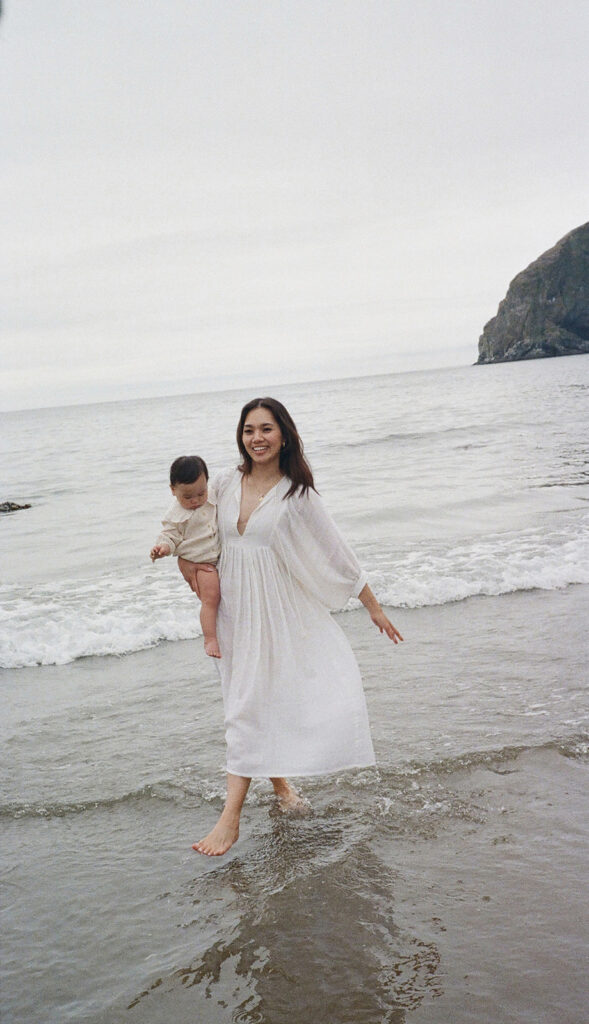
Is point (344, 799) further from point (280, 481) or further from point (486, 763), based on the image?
point (280, 481)

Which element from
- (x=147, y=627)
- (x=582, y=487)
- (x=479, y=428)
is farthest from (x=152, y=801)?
(x=479, y=428)

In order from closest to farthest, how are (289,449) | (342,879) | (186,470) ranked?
(342,879) → (186,470) → (289,449)

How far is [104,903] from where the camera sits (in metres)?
3.31

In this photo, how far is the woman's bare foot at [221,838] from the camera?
3.59 m

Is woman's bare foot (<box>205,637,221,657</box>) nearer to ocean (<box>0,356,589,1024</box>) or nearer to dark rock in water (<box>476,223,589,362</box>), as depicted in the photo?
ocean (<box>0,356,589,1024</box>)

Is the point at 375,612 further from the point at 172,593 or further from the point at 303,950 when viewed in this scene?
the point at 172,593

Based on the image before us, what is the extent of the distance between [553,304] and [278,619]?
104702mm

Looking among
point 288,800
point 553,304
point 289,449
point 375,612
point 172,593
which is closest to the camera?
point 289,449

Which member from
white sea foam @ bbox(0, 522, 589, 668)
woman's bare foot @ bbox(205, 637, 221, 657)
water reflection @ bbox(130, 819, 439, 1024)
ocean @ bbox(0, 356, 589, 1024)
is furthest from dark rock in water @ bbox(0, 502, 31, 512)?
water reflection @ bbox(130, 819, 439, 1024)

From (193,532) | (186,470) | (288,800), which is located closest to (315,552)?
(193,532)

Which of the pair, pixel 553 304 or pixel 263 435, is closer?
pixel 263 435

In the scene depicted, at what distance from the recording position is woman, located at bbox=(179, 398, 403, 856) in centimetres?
368

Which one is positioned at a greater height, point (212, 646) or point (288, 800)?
point (212, 646)

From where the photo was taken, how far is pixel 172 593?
8.52 m
